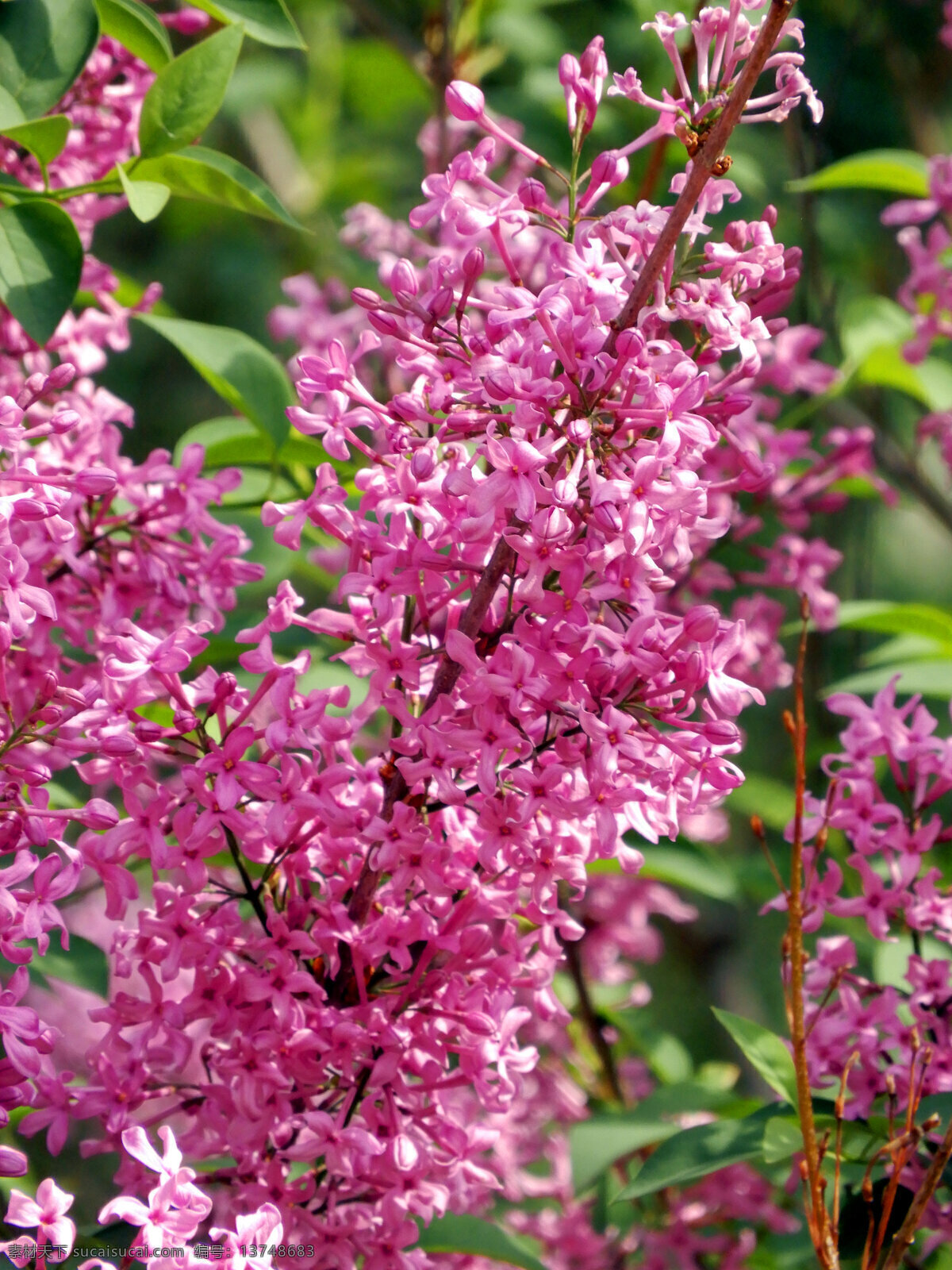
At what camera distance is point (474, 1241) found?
1.04 metres

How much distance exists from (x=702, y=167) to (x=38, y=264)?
0.45 meters

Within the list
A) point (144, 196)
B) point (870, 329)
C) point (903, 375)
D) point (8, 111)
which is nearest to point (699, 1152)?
point (144, 196)

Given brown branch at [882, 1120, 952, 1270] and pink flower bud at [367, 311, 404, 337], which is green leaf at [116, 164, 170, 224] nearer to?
pink flower bud at [367, 311, 404, 337]

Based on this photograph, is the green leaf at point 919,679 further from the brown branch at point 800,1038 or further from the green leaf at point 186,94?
the green leaf at point 186,94

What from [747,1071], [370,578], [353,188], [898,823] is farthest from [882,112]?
[370,578]

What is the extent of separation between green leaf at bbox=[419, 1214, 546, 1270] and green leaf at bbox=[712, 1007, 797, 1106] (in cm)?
21

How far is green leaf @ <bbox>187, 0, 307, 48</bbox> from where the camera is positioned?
1.07m

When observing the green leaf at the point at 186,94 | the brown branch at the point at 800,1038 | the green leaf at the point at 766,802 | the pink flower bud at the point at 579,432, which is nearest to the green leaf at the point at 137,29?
the green leaf at the point at 186,94

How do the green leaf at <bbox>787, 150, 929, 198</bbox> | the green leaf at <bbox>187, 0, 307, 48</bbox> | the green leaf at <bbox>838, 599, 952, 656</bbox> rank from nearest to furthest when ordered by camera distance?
1. the green leaf at <bbox>187, 0, 307, 48</bbox>
2. the green leaf at <bbox>838, 599, 952, 656</bbox>
3. the green leaf at <bbox>787, 150, 929, 198</bbox>

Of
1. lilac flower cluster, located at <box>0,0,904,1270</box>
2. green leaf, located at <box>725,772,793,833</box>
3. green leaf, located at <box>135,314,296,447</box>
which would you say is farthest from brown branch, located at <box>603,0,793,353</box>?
green leaf, located at <box>725,772,793,833</box>

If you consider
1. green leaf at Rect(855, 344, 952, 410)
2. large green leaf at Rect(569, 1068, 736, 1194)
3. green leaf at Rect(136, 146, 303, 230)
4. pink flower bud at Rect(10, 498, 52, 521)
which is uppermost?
green leaf at Rect(136, 146, 303, 230)

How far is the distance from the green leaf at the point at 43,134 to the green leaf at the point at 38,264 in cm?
4

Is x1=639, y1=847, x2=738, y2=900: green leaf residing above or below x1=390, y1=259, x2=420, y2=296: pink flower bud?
below

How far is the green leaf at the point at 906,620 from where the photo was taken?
1400 millimetres
